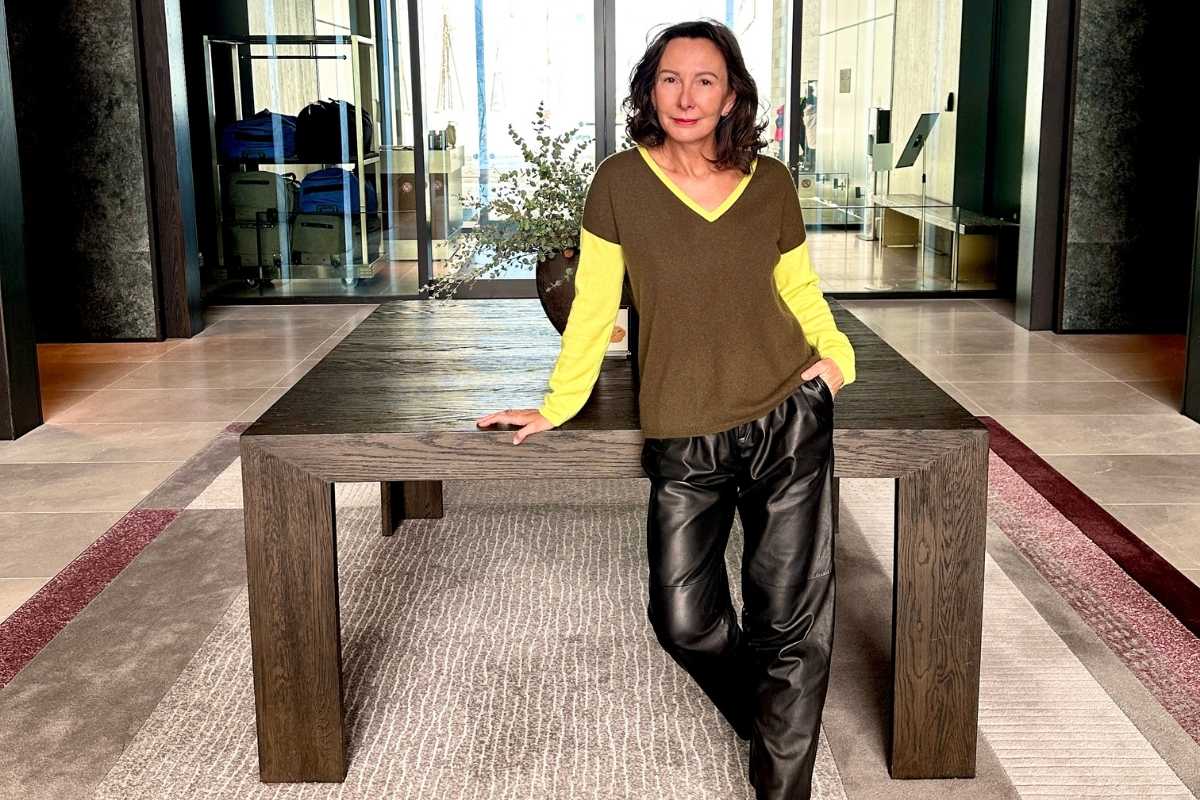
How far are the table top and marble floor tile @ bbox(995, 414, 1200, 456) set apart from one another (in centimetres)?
153

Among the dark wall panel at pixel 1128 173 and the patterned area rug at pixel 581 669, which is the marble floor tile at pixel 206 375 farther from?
the dark wall panel at pixel 1128 173

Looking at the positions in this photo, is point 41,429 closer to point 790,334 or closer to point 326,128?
point 326,128

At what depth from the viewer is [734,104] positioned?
1.99 m

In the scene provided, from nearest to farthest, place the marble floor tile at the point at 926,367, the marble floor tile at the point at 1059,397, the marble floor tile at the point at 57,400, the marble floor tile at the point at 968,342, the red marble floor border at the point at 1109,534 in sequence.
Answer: the red marble floor border at the point at 1109,534 < the marble floor tile at the point at 1059,397 < the marble floor tile at the point at 57,400 < the marble floor tile at the point at 926,367 < the marble floor tile at the point at 968,342

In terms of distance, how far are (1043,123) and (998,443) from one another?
245cm

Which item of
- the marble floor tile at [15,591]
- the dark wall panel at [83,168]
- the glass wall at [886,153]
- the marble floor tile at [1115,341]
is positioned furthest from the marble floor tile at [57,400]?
the marble floor tile at [1115,341]

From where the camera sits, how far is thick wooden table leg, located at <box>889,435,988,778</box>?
212 cm

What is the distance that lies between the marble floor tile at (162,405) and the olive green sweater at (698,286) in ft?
10.7

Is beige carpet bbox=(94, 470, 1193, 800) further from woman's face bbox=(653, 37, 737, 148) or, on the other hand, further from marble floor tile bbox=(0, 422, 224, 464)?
marble floor tile bbox=(0, 422, 224, 464)

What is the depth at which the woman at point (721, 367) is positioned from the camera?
6.43ft

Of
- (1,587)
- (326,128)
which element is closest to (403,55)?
(326,128)

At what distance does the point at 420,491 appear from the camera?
3.68 meters

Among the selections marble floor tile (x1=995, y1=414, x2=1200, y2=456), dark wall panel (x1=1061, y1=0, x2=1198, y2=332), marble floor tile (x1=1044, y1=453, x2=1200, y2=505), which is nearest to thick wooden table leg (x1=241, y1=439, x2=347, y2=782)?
marble floor tile (x1=1044, y1=453, x2=1200, y2=505)

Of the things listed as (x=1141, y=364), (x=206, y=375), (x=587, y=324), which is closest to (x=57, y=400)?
(x=206, y=375)
